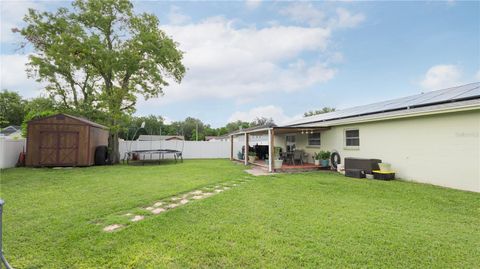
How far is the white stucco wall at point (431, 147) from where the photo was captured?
6164 millimetres

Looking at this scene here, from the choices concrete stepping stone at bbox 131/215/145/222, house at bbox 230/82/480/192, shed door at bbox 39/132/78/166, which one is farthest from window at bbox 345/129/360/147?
shed door at bbox 39/132/78/166

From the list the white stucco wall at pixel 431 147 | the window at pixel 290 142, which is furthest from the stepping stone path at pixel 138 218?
the window at pixel 290 142

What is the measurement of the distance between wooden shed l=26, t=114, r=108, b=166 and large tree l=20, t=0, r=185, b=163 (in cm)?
256

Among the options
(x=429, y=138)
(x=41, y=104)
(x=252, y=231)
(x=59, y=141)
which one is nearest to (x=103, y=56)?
(x=59, y=141)

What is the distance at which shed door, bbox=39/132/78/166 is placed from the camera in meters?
11.4

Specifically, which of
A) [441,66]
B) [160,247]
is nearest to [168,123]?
[441,66]

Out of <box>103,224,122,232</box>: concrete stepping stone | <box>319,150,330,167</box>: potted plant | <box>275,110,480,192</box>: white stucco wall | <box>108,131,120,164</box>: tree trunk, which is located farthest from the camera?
<box>108,131,120,164</box>: tree trunk

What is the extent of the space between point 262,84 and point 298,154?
904cm

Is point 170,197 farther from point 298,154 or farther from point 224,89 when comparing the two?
point 224,89

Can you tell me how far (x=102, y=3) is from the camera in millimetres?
14352

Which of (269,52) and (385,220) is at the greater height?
(269,52)

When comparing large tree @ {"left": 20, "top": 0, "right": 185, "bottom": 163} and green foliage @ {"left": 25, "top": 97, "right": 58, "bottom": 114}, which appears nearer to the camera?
large tree @ {"left": 20, "top": 0, "right": 185, "bottom": 163}

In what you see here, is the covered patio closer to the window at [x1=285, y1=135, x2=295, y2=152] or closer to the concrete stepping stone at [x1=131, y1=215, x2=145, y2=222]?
the window at [x1=285, y1=135, x2=295, y2=152]

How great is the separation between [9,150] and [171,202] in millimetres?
10944
